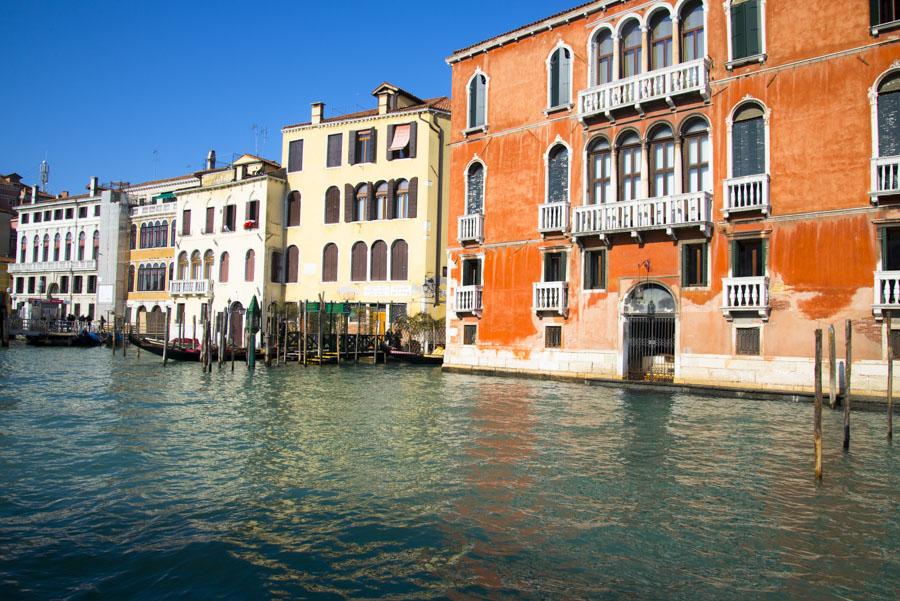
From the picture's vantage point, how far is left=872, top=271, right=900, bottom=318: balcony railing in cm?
1292

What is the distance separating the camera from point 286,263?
103ft

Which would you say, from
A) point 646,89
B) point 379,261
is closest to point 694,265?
point 646,89

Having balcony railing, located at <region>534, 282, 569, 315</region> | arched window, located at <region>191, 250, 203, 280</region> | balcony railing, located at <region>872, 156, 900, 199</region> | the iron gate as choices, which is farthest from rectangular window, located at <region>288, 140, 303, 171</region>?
balcony railing, located at <region>872, 156, 900, 199</region>

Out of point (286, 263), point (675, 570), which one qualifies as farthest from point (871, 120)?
point (286, 263)

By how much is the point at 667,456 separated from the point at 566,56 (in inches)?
501

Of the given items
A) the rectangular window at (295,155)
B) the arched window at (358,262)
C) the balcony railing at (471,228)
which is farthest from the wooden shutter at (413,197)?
the balcony railing at (471,228)

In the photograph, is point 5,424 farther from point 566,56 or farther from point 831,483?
point 566,56

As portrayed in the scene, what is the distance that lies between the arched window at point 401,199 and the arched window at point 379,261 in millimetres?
1319

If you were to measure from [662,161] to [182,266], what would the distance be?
26.0 meters

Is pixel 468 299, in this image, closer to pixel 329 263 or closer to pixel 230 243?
pixel 329 263

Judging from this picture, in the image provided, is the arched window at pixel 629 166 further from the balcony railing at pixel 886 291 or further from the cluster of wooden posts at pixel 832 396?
the cluster of wooden posts at pixel 832 396

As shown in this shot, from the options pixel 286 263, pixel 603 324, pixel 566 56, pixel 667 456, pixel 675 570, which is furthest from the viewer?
pixel 286 263

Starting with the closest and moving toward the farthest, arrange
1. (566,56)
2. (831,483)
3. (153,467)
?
(831,483) → (153,467) → (566,56)

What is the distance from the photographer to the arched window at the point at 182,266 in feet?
115
